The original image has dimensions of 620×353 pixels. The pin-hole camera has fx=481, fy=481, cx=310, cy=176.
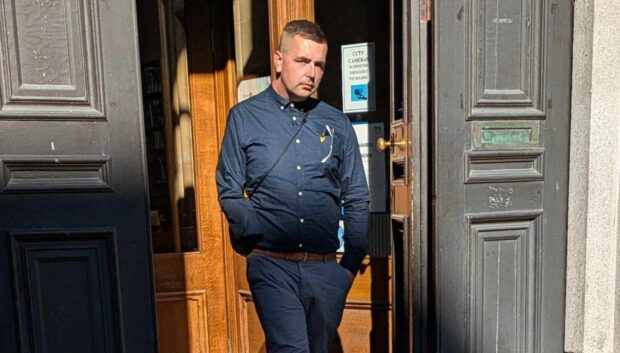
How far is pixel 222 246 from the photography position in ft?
10.5

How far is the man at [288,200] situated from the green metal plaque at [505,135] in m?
0.66

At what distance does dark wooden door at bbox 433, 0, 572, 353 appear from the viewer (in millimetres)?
2123

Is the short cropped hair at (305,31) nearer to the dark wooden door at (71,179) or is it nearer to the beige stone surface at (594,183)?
the dark wooden door at (71,179)

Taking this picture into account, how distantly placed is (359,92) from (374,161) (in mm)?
437

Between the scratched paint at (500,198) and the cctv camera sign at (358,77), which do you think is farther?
the cctv camera sign at (358,77)

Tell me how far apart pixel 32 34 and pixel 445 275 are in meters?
1.95

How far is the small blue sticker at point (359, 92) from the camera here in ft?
9.71

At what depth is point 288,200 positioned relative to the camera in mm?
2041

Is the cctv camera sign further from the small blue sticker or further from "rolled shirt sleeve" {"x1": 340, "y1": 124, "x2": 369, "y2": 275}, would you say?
"rolled shirt sleeve" {"x1": 340, "y1": 124, "x2": 369, "y2": 275}

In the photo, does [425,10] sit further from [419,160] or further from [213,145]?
[213,145]

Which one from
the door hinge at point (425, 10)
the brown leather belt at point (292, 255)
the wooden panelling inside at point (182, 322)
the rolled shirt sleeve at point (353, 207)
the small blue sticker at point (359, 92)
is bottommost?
the wooden panelling inside at point (182, 322)

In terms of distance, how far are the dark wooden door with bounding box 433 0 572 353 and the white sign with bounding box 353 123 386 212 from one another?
839 mm

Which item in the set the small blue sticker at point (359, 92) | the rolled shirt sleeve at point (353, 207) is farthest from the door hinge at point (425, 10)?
the small blue sticker at point (359, 92)

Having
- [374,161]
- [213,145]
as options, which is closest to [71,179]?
[213,145]
